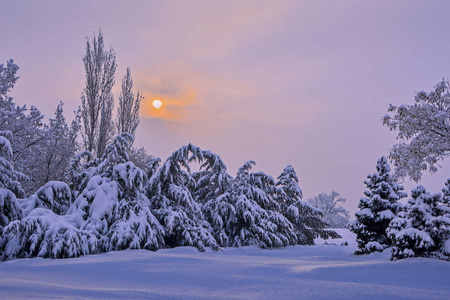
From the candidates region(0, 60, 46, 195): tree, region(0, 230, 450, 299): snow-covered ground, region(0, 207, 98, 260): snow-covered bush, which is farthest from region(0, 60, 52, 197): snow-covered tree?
region(0, 230, 450, 299): snow-covered ground

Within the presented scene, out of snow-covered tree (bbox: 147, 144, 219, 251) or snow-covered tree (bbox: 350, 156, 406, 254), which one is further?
snow-covered tree (bbox: 350, 156, 406, 254)

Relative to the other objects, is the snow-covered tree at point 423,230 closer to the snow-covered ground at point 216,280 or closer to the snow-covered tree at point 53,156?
the snow-covered ground at point 216,280

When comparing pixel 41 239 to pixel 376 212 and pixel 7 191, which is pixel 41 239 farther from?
pixel 376 212

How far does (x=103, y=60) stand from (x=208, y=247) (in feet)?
Answer: 63.2

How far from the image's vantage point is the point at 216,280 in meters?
3.78

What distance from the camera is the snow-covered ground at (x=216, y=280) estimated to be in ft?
10.1

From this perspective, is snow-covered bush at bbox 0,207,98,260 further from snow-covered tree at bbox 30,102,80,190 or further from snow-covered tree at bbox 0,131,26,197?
snow-covered tree at bbox 30,102,80,190

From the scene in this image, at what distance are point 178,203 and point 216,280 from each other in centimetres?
586

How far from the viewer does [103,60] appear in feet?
78.1

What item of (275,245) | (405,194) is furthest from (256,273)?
(405,194)

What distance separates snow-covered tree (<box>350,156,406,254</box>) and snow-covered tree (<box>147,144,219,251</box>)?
15.5 ft

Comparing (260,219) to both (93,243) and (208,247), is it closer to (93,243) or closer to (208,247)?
(208,247)

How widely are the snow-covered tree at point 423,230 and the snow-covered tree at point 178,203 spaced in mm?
4258

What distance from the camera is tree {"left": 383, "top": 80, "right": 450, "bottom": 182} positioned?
11.4 m
